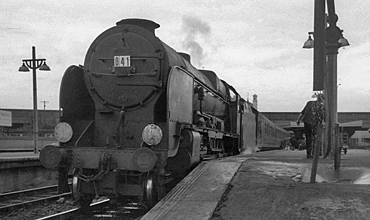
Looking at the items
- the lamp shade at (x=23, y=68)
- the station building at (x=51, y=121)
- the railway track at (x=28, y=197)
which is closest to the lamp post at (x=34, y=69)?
the lamp shade at (x=23, y=68)

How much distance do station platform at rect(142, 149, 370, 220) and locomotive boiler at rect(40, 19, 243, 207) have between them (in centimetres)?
62

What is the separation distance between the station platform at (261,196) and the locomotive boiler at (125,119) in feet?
2.04

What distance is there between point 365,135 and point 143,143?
178ft

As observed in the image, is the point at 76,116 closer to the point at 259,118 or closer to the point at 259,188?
the point at 259,188

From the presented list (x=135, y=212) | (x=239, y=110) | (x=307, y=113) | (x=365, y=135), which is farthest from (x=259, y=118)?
(x=365, y=135)

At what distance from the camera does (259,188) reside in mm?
5781

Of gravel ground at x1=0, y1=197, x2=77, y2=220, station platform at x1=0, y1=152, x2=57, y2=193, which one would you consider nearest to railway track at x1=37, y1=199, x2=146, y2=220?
gravel ground at x1=0, y1=197, x2=77, y2=220

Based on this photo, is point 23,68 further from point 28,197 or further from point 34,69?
point 28,197

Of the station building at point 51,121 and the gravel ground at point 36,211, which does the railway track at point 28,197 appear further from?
the station building at point 51,121

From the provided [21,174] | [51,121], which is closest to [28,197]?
[21,174]

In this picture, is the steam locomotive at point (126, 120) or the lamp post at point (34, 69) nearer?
the steam locomotive at point (126, 120)

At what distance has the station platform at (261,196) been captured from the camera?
482 centimetres

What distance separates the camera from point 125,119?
7.36 m

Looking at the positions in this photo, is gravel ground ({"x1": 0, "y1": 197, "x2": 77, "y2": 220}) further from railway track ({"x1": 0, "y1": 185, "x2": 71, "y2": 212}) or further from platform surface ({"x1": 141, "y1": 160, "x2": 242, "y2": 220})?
platform surface ({"x1": 141, "y1": 160, "x2": 242, "y2": 220})
